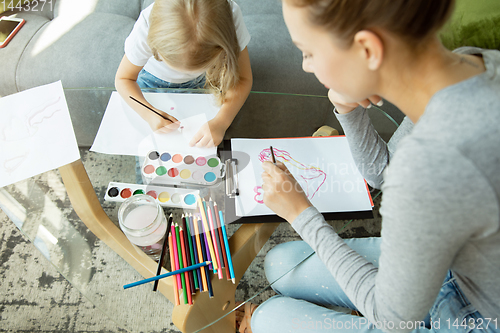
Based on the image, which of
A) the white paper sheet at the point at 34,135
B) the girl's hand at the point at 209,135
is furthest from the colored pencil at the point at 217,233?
the white paper sheet at the point at 34,135

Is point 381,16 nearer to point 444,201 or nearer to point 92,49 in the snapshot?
point 444,201

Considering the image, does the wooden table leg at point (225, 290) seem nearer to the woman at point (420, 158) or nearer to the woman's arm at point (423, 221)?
the woman at point (420, 158)

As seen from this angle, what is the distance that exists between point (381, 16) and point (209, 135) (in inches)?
24.0

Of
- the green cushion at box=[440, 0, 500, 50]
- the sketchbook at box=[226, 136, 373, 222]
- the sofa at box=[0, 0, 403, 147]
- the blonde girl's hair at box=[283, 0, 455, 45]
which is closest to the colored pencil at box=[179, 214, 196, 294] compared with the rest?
the sketchbook at box=[226, 136, 373, 222]

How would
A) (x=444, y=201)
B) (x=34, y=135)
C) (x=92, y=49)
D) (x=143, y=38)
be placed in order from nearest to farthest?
(x=444, y=201) → (x=34, y=135) → (x=143, y=38) → (x=92, y=49)

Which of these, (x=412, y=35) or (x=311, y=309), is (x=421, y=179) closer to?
(x=412, y=35)

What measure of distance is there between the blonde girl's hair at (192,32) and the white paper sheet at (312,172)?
0.25 metres

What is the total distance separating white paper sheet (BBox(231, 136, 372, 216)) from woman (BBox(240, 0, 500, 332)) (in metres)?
0.18

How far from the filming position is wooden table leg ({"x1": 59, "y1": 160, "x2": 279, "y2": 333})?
2.20 ft

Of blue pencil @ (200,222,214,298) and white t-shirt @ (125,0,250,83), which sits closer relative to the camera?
Answer: blue pencil @ (200,222,214,298)

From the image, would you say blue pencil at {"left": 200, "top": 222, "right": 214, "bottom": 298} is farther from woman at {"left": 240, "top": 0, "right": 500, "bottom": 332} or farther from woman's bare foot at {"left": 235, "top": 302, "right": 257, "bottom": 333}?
woman's bare foot at {"left": 235, "top": 302, "right": 257, "bottom": 333}

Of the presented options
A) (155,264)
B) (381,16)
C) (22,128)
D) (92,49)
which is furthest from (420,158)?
(92,49)

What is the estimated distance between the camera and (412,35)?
43 centimetres

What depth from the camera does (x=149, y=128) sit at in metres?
0.96
